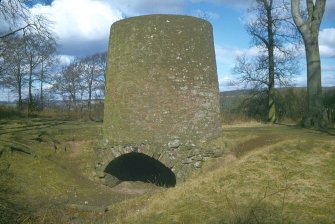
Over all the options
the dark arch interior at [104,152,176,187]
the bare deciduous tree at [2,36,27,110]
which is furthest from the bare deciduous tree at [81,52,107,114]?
the dark arch interior at [104,152,176,187]

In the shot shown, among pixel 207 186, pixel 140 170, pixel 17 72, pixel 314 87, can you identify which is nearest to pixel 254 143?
pixel 207 186

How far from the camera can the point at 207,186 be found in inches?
441

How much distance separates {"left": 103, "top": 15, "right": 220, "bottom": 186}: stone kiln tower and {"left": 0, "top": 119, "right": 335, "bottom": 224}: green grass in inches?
42.7

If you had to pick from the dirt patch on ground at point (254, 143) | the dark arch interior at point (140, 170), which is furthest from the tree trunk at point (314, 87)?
the dark arch interior at point (140, 170)

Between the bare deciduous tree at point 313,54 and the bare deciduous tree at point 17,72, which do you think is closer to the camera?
the bare deciduous tree at point 313,54

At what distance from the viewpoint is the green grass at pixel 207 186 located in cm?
927

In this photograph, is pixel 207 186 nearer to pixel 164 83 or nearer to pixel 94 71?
pixel 164 83

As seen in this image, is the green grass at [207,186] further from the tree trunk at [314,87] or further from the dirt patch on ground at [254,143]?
the tree trunk at [314,87]

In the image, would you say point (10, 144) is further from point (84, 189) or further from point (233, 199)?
point (233, 199)

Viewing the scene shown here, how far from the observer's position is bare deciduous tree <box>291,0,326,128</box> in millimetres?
16875

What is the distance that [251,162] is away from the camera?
11945 millimetres

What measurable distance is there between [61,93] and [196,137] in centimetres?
2842

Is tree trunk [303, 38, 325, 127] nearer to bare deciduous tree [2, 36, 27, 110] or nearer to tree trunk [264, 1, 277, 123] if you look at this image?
tree trunk [264, 1, 277, 123]

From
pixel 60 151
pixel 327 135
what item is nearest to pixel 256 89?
pixel 327 135
